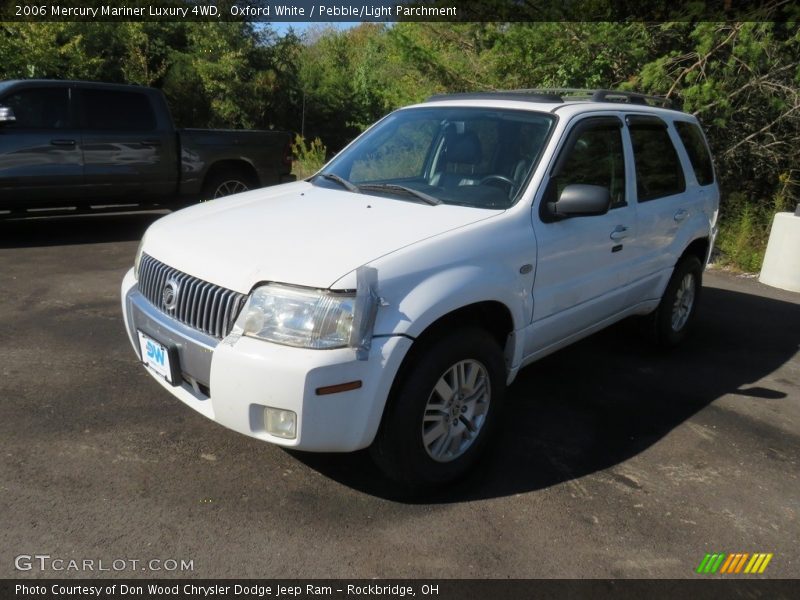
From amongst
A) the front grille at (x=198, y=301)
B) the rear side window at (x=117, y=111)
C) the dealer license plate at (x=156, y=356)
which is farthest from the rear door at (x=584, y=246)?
the rear side window at (x=117, y=111)

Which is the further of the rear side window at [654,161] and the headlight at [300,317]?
the rear side window at [654,161]

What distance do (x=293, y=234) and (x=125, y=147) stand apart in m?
6.36

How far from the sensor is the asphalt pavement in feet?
8.94

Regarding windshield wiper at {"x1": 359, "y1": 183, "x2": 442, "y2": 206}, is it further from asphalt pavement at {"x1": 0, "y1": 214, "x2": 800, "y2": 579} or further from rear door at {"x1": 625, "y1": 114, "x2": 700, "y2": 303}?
rear door at {"x1": 625, "y1": 114, "x2": 700, "y2": 303}

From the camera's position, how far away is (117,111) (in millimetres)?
8516

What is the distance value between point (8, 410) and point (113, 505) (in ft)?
4.23

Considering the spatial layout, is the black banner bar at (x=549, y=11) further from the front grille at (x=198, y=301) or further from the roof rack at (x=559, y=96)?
the front grille at (x=198, y=301)

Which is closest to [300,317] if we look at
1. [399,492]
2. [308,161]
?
[399,492]

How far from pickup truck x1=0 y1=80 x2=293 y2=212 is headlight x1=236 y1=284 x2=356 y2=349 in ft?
21.3

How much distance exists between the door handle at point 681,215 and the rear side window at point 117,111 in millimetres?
6778

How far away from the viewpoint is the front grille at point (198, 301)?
2.79 m

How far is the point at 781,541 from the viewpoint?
2.98 meters
